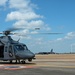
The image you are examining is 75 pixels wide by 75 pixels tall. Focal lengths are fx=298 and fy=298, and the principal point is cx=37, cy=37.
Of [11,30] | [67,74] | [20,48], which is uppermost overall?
[11,30]

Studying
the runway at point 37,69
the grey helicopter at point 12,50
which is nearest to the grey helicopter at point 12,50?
the grey helicopter at point 12,50

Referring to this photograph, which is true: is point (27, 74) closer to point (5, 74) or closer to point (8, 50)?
point (5, 74)

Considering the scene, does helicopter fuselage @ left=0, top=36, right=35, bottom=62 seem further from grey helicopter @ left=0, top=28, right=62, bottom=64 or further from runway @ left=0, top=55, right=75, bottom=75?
runway @ left=0, top=55, right=75, bottom=75

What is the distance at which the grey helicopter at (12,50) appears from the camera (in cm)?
3638

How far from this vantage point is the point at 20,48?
123 ft

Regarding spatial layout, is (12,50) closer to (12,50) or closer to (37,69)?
(12,50)

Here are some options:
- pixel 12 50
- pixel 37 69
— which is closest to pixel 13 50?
pixel 12 50

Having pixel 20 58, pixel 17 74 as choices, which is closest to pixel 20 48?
pixel 20 58

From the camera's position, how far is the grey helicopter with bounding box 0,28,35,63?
3638cm

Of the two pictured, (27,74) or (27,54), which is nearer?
(27,74)

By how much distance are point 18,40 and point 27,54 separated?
3642 mm

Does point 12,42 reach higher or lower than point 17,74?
higher

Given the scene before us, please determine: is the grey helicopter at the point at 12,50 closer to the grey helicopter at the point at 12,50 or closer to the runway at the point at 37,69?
the grey helicopter at the point at 12,50

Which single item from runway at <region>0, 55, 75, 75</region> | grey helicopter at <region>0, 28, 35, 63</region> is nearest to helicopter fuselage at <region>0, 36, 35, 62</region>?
grey helicopter at <region>0, 28, 35, 63</region>
